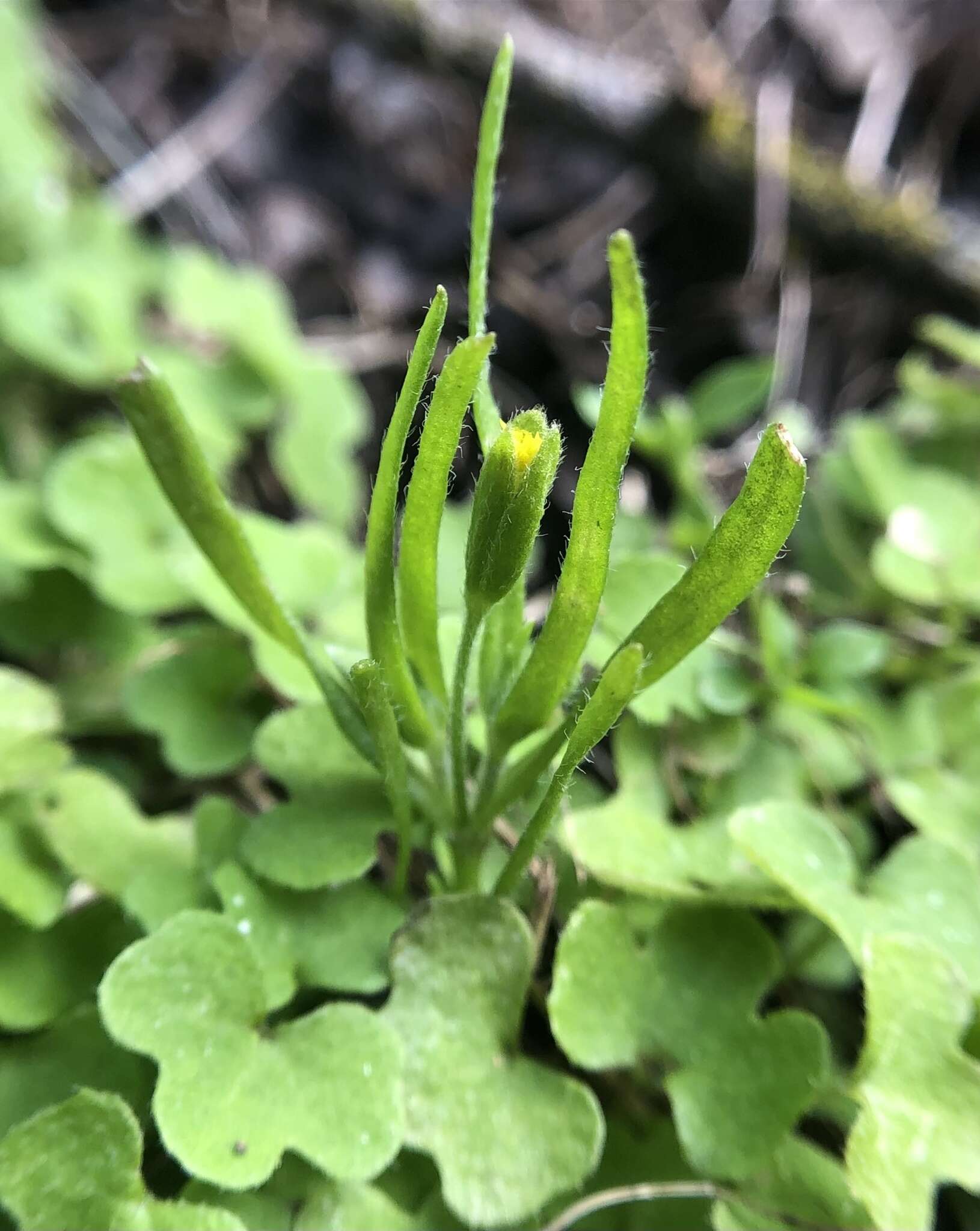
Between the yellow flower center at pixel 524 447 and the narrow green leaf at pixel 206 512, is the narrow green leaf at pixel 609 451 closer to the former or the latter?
the yellow flower center at pixel 524 447

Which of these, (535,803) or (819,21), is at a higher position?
(819,21)

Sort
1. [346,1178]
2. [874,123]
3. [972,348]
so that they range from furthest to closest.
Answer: [874,123] < [972,348] < [346,1178]

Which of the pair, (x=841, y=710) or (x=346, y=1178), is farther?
(x=841, y=710)

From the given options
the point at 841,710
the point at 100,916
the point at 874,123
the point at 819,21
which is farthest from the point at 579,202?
the point at 100,916

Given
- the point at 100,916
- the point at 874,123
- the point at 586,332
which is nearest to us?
the point at 100,916

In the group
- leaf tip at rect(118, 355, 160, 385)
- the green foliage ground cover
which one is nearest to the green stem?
the green foliage ground cover

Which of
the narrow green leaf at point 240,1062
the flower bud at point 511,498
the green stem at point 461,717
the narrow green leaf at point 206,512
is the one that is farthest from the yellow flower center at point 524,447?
the narrow green leaf at point 240,1062

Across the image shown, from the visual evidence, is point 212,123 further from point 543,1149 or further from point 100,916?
point 543,1149

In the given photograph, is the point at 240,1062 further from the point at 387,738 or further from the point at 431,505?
the point at 431,505
